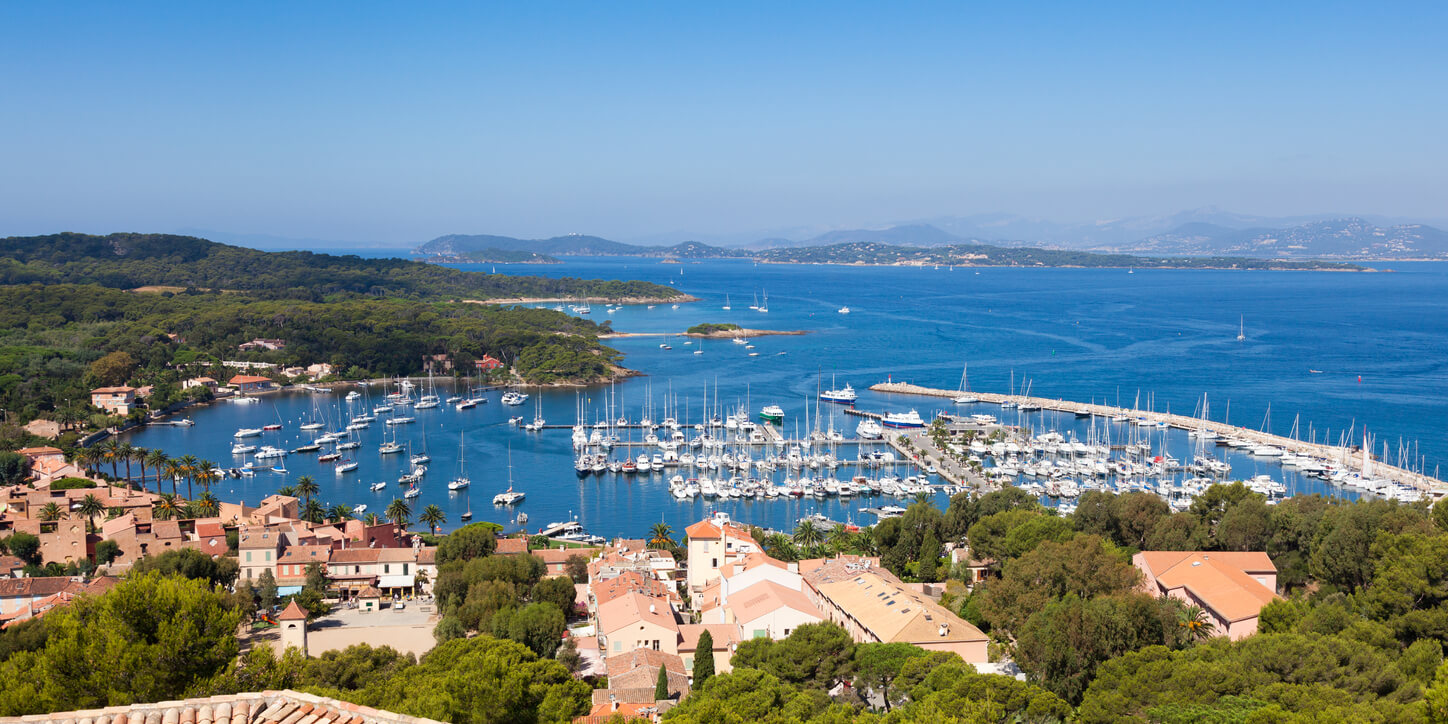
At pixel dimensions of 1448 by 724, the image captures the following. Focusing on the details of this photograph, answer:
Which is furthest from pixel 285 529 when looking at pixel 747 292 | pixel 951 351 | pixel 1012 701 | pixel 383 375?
pixel 747 292

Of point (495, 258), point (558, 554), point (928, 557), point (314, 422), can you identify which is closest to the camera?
point (928, 557)

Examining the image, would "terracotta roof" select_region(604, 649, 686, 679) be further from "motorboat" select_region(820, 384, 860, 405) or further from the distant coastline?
the distant coastline

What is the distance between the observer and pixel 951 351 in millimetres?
61906

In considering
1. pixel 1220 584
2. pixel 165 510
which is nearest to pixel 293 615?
pixel 165 510

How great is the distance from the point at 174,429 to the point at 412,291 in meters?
49.1

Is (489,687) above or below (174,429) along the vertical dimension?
above

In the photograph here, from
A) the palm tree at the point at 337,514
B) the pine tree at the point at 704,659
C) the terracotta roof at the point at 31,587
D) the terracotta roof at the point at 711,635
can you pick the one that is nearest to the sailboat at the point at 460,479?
the palm tree at the point at 337,514

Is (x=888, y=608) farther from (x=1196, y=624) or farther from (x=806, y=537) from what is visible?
(x=806, y=537)

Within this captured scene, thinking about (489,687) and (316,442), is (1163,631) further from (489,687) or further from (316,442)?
(316,442)

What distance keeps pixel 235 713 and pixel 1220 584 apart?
14308mm

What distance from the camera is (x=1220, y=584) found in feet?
50.4

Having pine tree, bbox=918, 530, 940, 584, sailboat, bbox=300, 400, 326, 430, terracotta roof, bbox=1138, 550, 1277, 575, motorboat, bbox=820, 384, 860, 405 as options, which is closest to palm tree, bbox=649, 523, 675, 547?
pine tree, bbox=918, 530, 940, 584

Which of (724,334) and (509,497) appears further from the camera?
(724,334)

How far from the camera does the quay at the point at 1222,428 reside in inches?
1203
